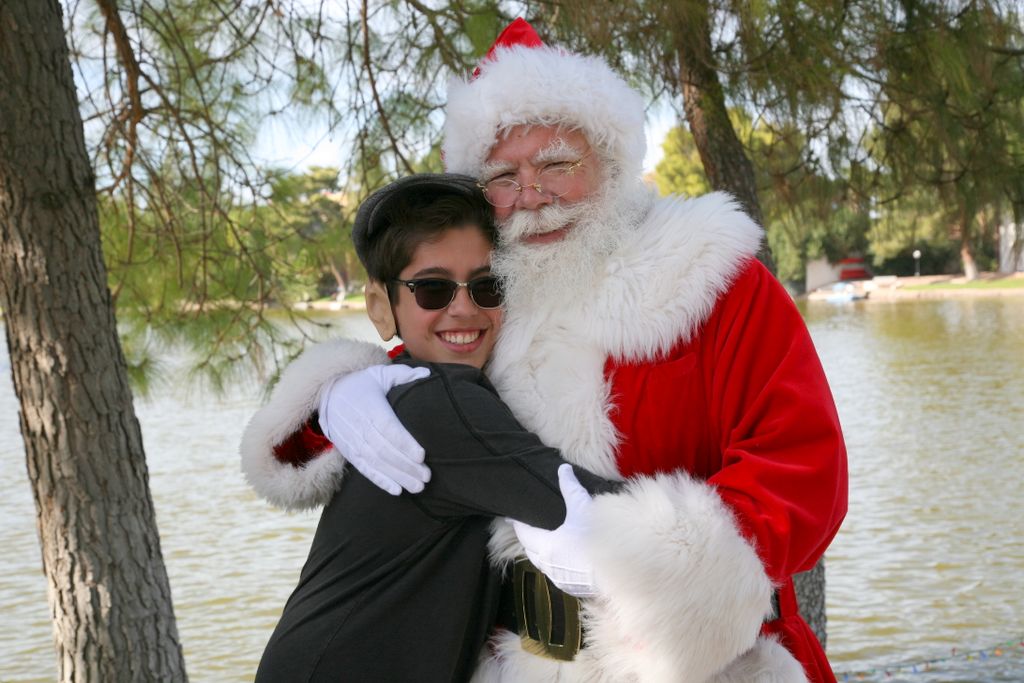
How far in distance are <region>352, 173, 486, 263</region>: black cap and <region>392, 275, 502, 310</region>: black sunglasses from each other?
14 cm

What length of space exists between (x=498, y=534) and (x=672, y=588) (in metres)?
0.36

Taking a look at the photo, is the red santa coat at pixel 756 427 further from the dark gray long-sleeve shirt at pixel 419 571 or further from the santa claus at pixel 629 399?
the dark gray long-sleeve shirt at pixel 419 571

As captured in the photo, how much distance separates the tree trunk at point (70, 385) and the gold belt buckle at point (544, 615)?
2027 millimetres

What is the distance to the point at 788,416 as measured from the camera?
1.56 m

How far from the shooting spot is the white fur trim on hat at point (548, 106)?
1.96 metres

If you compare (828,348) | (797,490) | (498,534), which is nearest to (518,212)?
(498,534)

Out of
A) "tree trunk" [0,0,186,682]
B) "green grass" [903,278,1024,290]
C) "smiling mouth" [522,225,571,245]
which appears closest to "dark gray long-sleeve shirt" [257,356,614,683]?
"smiling mouth" [522,225,571,245]

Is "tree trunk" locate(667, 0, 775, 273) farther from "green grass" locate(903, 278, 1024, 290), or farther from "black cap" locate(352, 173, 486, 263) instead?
"green grass" locate(903, 278, 1024, 290)

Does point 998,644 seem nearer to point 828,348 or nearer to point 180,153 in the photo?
point 180,153

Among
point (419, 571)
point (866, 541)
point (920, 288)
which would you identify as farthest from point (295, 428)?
point (920, 288)

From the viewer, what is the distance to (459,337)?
6.50 ft

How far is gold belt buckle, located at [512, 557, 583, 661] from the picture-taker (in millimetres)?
1690

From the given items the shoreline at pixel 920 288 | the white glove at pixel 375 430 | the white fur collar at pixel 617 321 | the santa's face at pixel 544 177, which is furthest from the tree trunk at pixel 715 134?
the shoreline at pixel 920 288

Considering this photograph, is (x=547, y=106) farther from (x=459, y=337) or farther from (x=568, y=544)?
(x=568, y=544)
